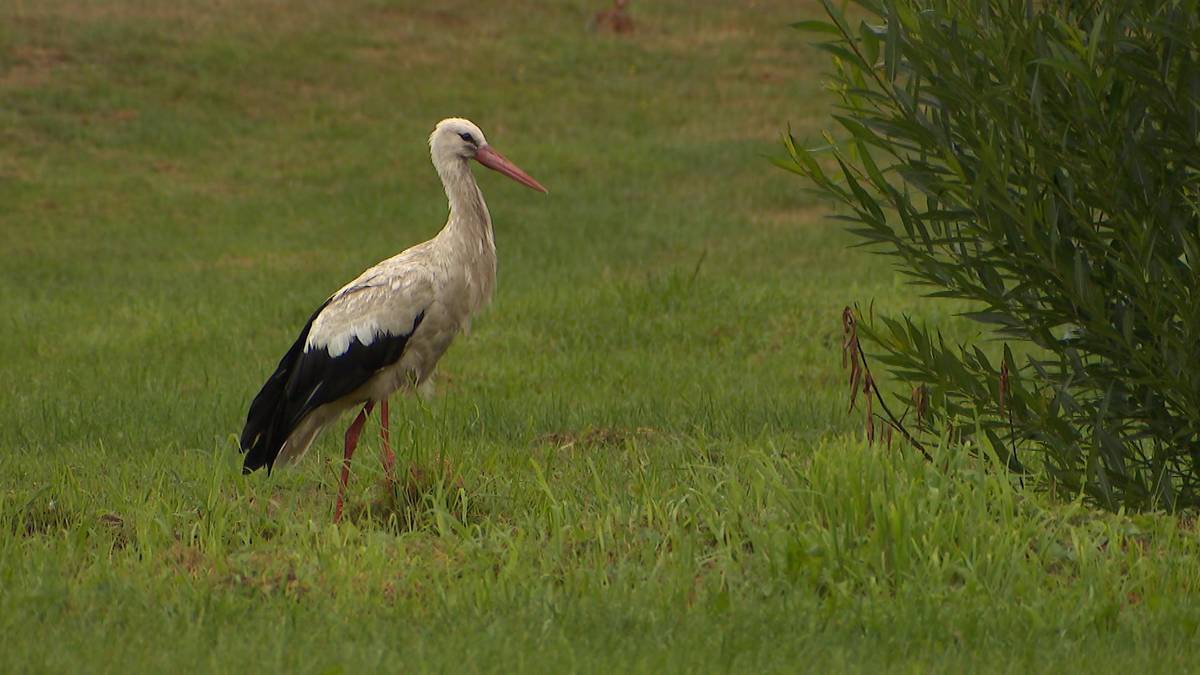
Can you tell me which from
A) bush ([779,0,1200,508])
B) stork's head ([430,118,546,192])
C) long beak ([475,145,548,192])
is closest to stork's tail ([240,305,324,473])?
stork's head ([430,118,546,192])

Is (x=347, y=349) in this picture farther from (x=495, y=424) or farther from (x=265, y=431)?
(x=495, y=424)

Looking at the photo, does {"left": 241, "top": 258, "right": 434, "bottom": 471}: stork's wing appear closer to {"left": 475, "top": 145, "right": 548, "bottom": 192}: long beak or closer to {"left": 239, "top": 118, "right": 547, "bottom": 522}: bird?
{"left": 239, "top": 118, "right": 547, "bottom": 522}: bird

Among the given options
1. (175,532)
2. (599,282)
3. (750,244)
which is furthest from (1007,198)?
(750,244)

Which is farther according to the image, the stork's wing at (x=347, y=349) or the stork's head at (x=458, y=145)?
the stork's head at (x=458, y=145)

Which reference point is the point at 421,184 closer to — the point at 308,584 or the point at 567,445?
the point at 567,445

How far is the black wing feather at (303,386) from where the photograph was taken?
8359 mm

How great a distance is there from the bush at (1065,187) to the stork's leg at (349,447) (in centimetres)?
244

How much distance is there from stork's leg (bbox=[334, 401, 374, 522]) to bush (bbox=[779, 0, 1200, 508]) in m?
2.44

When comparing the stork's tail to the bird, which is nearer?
the stork's tail

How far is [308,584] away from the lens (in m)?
6.12

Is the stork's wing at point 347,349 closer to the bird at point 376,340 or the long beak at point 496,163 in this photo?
the bird at point 376,340

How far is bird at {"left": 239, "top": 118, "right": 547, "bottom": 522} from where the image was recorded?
27.7 feet

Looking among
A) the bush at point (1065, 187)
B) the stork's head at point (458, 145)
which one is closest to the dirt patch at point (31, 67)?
the stork's head at point (458, 145)

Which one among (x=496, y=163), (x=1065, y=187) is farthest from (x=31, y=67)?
(x=1065, y=187)
